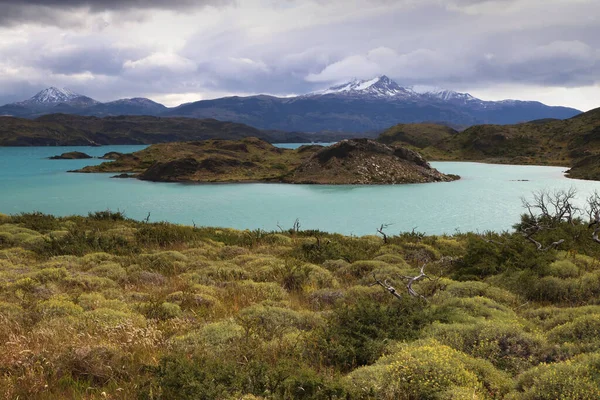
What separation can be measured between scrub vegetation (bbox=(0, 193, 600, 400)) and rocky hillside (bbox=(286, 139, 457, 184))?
61510 mm

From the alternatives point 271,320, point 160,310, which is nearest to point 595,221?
point 271,320

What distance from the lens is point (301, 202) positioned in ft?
178

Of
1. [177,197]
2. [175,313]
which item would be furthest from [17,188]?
[175,313]

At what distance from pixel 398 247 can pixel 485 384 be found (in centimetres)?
1386

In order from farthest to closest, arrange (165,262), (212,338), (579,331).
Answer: (165,262) → (212,338) → (579,331)

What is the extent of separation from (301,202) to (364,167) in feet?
97.0

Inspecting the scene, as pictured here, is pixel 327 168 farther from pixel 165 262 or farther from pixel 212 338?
pixel 212 338

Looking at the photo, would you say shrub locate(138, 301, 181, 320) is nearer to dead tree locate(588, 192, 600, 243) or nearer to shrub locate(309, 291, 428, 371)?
shrub locate(309, 291, 428, 371)

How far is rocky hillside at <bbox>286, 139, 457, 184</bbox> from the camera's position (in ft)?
254

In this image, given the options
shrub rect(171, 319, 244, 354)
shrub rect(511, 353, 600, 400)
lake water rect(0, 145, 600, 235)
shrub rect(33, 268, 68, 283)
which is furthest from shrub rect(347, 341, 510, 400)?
lake water rect(0, 145, 600, 235)

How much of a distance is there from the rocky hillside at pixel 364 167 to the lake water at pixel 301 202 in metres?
5.68

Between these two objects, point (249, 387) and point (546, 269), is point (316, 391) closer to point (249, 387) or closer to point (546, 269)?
point (249, 387)

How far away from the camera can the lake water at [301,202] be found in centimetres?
3966

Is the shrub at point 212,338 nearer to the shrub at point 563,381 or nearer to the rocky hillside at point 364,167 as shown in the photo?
the shrub at point 563,381
